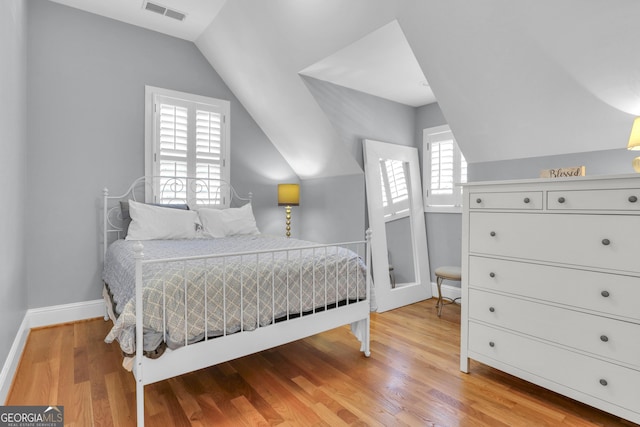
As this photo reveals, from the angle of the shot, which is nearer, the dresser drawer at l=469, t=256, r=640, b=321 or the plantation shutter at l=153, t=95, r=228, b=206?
the dresser drawer at l=469, t=256, r=640, b=321

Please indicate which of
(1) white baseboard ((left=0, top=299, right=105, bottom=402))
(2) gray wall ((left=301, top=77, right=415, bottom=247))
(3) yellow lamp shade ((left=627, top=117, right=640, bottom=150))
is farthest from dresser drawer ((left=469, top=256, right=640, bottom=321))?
(1) white baseboard ((left=0, top=299, right=105, bottom=402))

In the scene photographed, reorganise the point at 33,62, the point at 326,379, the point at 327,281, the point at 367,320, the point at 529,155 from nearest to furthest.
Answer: the point at 326,379, the point at 327,281, the point at 367,320, the point at 529,155, the point at 33,62

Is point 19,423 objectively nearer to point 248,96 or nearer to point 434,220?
point 248,96

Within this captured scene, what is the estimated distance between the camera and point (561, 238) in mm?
1765

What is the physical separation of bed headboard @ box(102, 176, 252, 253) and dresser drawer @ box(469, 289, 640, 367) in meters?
2.81

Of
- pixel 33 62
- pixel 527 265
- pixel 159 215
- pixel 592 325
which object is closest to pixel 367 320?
pixel 527 265

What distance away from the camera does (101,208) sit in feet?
10.4

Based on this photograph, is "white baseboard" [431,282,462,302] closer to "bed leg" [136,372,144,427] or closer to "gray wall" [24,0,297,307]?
"bed leg" [136,372,144,427]

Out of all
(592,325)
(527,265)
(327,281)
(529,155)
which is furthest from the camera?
(529,155)

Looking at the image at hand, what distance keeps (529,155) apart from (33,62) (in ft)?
13.7

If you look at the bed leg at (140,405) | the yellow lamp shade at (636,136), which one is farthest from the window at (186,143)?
the yellow lamp shade at (636,136)

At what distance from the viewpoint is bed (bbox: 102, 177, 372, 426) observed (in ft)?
5.18

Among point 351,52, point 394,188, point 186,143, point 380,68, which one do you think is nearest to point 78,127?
point 186,143

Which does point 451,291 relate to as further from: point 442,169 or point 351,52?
point 351,52
